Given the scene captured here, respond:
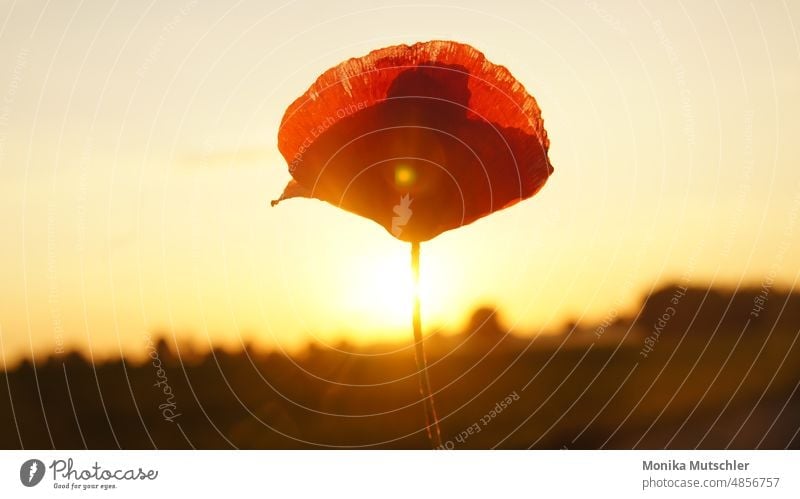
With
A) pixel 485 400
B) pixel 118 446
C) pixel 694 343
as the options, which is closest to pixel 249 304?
pixel 118 446

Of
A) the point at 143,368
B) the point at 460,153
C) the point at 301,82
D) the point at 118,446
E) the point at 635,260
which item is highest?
the point at 301,82

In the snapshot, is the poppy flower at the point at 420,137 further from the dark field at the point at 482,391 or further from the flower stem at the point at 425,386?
the dark field at the point at 482,391

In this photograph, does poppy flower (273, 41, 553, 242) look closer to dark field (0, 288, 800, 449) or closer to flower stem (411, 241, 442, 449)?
flower stem (411, 241, 442, 449)

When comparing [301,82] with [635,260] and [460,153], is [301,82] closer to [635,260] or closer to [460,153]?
[460,153]

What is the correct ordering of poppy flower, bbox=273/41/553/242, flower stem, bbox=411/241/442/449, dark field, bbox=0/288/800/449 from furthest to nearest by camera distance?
dark field, bbox=0/288/800/449 < flower stem, bbox=411/241/442/449 < poppy flower, bbox=273/41/553/242

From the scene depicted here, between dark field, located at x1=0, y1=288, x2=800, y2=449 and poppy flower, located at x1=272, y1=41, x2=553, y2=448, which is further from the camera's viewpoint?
dark field, located at x1=0, y1=288, x2=800, y2=449

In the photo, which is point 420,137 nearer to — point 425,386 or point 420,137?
point 420,137

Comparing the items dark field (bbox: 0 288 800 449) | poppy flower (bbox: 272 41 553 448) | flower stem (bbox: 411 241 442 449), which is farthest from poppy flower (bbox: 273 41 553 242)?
dark field (bbox: 0 288 800 449)

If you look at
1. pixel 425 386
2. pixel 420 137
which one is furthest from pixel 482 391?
pixel 420 137
